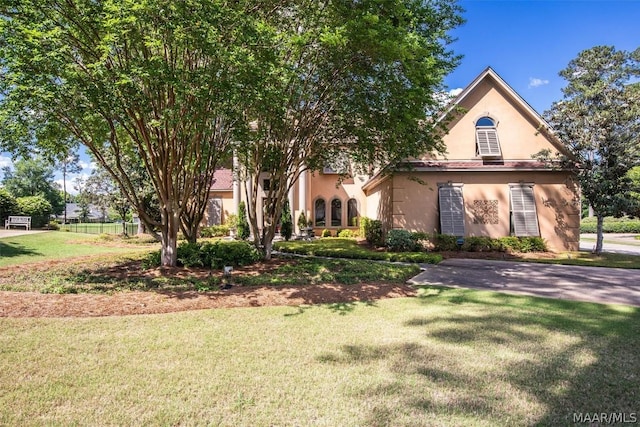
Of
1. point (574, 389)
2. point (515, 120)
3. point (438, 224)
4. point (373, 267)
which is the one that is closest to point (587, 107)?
point (515, 120)

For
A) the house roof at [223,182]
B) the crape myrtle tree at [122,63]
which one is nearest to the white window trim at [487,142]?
the crape myrtle tree at [122,63]

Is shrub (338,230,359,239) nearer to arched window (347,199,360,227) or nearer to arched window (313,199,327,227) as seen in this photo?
arched window (347,199,360,227)

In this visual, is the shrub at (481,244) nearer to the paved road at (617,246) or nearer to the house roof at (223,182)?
the paved road at (617,246)

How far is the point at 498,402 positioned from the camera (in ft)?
12.0

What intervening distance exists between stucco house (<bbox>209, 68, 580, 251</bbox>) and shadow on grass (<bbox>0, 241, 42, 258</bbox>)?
13670 mm

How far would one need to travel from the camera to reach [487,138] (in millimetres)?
17484

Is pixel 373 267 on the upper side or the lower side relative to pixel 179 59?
lower

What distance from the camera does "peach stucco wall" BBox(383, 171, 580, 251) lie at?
16.8 meters

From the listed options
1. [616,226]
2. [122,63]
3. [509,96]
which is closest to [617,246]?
[509,96]

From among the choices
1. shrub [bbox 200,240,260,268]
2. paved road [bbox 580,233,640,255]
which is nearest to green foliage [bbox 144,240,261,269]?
shrub [bbox 200,240,260,268]

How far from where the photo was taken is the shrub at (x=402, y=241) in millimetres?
16109

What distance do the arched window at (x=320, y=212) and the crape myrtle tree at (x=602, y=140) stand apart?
1419 cm

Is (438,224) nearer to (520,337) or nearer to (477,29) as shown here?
(477,29)

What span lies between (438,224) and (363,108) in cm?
832
